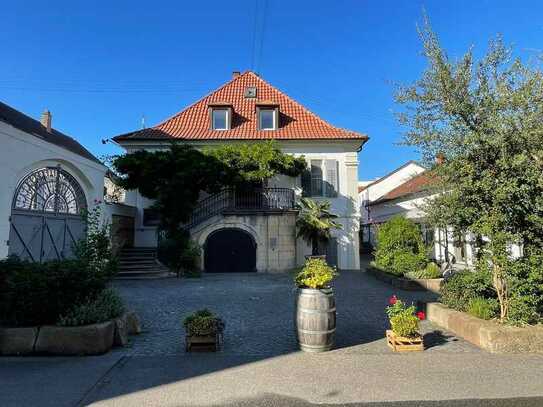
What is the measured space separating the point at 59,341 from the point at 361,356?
4.35 metres

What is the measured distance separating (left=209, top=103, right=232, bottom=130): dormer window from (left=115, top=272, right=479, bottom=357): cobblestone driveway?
8.72 meters

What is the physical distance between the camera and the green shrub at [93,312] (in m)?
5.59

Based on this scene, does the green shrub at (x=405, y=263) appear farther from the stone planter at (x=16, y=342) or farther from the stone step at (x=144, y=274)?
the stone planter at (x=16, y=342)

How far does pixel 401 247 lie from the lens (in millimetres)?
14102

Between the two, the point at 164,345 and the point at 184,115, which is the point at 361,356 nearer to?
the point at 164,345

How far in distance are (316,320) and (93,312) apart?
134 inches

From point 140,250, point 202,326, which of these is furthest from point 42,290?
point 140,250

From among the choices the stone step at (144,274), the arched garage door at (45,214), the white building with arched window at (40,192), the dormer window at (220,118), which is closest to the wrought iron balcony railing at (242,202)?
the stone step at (144,274)

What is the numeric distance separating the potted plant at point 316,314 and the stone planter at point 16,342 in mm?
3872

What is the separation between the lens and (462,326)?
637cm

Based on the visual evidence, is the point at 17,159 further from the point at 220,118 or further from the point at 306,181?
the point at 306,181

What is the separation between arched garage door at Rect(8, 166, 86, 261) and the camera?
9555 mm

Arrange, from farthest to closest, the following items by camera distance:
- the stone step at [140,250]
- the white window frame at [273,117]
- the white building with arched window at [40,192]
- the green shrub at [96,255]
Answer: the white window frame at [273,117] → the stone step at [140,250] → the white building with arched window at [40,192] → the green shrub at [96,255]

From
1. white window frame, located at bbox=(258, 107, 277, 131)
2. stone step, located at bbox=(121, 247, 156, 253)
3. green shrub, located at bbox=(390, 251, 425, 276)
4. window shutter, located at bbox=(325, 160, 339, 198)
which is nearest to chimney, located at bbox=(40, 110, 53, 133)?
stone step, located at bbox=(121, 247, 156, 253)
